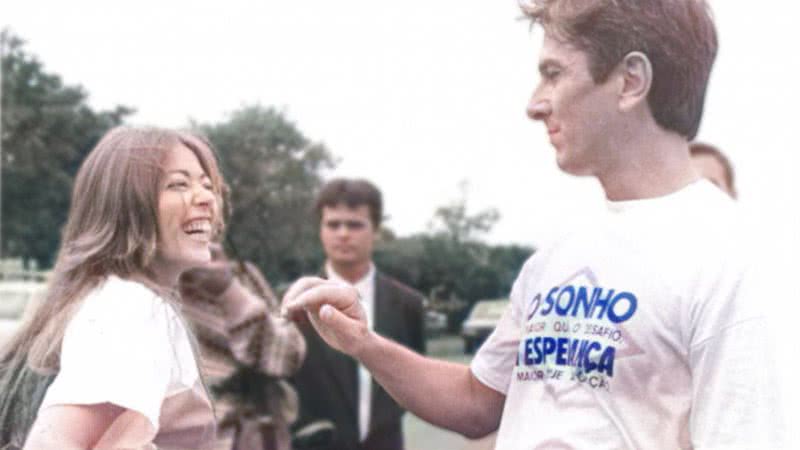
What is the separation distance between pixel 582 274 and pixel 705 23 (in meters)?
0.27

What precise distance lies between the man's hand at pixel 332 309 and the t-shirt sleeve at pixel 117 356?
16 cm

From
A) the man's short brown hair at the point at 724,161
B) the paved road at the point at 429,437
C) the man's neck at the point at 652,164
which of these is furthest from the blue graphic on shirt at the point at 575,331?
the paved road at the point at 429,437

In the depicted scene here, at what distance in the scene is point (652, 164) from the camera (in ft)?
3.92

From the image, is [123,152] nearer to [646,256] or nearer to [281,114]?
[646,256]

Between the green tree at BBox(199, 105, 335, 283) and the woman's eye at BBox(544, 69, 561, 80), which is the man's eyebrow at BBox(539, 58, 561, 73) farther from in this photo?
the green tree at BBox(199, 105, 335, 283)

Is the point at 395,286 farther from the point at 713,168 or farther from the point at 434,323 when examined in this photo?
the point at 713,168

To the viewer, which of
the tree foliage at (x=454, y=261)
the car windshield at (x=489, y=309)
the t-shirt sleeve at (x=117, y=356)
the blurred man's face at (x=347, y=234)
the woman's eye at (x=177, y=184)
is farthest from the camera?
the blurred man's face at (x=347, y=234)

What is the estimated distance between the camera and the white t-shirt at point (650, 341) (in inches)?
41.7

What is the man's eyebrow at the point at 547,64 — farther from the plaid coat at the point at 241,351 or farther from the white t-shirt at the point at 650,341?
the plaid coat at the point at 241,351

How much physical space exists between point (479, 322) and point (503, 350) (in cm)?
137

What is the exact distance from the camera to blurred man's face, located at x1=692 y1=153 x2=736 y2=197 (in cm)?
261

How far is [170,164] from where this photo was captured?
151cm

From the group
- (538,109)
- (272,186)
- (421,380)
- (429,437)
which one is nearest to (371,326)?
(272,186)

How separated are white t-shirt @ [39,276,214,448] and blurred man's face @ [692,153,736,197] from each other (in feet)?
4.86
